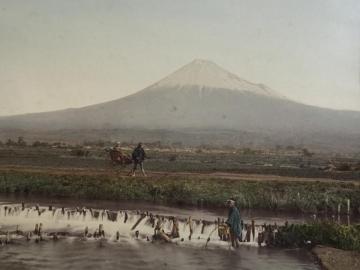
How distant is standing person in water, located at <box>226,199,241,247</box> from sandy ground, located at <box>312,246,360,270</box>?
1047 millimetres

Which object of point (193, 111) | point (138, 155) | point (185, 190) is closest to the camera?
point (185, 190)

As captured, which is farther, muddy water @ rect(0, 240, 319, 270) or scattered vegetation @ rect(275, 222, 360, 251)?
scattered vegetation @ rect(275, 222, 360, 251)

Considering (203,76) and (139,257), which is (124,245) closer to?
(139,257)

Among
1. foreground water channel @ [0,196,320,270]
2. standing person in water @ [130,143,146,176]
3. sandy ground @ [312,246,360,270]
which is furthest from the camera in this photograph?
standing person in water @ [130,143,146,176]

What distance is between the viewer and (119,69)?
8094 millimetres

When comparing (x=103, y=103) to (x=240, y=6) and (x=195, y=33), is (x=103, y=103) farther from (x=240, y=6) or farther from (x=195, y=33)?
(x=240, y=6)

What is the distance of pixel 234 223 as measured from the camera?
24.6 feet

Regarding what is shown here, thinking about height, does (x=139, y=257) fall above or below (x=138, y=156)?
below

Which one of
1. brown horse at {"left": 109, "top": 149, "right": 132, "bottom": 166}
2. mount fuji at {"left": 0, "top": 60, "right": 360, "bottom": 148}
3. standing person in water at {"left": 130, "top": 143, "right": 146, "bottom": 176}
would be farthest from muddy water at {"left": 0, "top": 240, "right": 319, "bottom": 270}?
mount fuji at {"left": 0, "top": 60, "right": 360, "bottom": 148}

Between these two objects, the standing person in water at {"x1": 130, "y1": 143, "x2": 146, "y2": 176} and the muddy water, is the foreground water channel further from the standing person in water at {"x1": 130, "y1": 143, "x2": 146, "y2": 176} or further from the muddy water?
the standing person in water at {"x1": 130, "y1": 143, "x2": 146, "y2": 176}

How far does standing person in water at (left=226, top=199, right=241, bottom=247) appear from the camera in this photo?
7.49 meters

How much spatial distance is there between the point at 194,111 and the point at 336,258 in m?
8.13

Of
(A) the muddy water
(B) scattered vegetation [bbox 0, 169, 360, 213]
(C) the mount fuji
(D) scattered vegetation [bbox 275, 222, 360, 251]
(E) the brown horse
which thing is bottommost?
(A) the muddy water

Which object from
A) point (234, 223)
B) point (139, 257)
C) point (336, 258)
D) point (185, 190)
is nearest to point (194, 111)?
point (185, 190)
